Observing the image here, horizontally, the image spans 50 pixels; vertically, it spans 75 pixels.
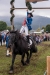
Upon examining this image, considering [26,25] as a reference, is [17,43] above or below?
below

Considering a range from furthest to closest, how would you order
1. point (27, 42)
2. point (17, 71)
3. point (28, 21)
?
point (28, 21) → point (27, 42) → point (17, 71)

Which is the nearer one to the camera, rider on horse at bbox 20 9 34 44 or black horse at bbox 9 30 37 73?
black horse at bbox 9 30 37 73

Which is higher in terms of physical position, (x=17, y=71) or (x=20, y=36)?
(x=20, y=36)

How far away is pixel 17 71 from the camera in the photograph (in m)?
12.2

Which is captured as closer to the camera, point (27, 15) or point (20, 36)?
point (20, 36)

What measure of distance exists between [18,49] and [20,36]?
0.71 m

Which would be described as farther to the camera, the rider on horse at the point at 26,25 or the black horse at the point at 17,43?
the rider on horse at the point at 26,25

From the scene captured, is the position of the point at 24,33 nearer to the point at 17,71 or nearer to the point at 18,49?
the point at 18,49

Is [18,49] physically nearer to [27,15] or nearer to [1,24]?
[27,15]

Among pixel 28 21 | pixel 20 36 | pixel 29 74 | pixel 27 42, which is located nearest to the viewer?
pixel 29 74

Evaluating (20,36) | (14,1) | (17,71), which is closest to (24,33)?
(20,36)

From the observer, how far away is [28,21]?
14.8 meters

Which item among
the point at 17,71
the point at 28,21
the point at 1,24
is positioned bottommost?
the point at 1,24

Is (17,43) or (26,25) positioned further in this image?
(26,25)
